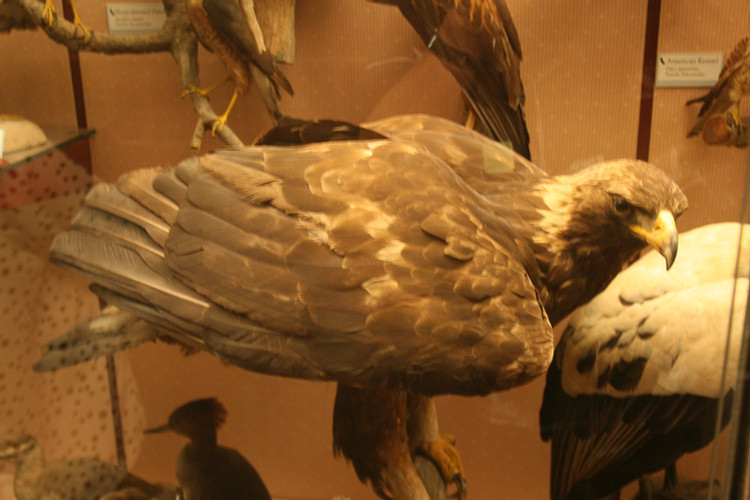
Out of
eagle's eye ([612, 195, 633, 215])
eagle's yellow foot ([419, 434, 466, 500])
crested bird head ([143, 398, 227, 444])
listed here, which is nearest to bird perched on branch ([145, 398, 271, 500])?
crested bird head ([143, 398, 227, 444])

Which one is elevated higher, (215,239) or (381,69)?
(381,69)

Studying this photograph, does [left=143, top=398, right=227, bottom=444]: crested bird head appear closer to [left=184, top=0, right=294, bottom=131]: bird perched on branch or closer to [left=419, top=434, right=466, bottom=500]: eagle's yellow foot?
[left=419, top=434, right=466, bottom=500]: eagle's yellow foot

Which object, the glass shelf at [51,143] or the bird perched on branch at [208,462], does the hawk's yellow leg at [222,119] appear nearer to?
the glass shelf at [51,143]

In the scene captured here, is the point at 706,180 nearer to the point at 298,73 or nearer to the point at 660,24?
the point at 660,24

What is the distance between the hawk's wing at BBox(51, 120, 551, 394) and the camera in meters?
0.68

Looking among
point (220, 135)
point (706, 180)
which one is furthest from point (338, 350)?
point (706, 180)

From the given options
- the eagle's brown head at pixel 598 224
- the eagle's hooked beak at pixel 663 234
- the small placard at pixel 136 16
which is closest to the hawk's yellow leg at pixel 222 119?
the small placard at pixel 136 16

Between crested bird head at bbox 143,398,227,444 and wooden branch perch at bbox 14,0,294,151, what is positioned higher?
wooden branch perch at bbox 14,0,294,151

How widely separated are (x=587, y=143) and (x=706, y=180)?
0.59 feet

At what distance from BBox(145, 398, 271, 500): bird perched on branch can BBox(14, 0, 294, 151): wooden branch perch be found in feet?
1.78

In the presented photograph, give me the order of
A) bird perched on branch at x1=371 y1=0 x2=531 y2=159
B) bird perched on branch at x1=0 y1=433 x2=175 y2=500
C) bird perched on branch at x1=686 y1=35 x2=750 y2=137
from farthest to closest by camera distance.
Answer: bird perched on branch at x1=0 y1=433 x2=175 y2=500
bird perched on branch at x1=371 y1=0 x2=531 y2=159
bird perched on branch at x1=686 y1=35 x2=750 y2=137

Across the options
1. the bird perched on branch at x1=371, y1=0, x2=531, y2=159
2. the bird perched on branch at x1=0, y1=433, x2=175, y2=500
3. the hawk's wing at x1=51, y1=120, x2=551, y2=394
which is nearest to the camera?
the hawk's wing at x1=51, y1=120, x2=551, y2=394

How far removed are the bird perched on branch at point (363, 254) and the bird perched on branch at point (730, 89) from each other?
0.19m

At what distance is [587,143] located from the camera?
951 millimetres
